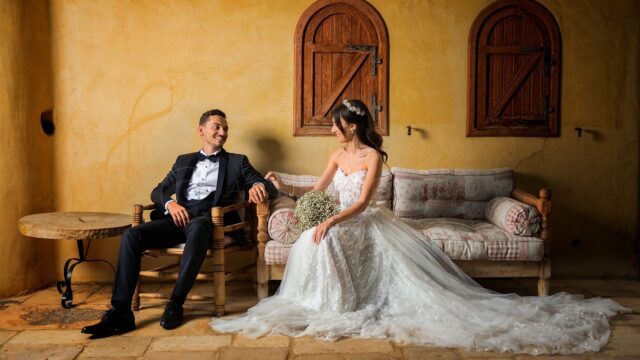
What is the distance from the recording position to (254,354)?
11.6ft

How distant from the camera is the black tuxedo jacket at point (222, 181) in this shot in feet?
15.3

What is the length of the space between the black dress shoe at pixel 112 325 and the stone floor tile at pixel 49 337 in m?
0.07

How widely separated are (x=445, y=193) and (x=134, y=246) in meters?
2.61

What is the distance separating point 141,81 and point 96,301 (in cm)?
194

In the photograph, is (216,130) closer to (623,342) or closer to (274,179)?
(274,179)

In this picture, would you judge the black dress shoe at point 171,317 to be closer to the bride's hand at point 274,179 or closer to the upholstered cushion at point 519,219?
the bride's hand at point 274,179

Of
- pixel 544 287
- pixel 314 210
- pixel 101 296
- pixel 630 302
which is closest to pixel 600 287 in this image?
pixel 630 302

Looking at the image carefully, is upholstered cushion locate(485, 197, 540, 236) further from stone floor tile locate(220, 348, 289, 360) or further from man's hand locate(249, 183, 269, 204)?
stone floor tile locate(220, 348, 289, 360)

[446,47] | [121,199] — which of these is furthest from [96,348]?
[446,47]

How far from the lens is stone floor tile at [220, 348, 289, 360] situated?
3490mm

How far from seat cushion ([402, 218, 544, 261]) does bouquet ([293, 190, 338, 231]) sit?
30.4 inches

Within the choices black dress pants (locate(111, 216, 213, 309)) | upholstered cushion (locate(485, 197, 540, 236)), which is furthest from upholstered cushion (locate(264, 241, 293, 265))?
upholstered cushion (locate(485, 197, 540, 236))

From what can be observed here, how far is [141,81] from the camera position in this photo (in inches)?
209

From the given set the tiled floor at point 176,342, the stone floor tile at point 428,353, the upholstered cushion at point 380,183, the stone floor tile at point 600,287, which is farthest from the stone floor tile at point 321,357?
the stone floor tile at point 600,287
